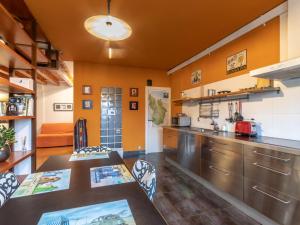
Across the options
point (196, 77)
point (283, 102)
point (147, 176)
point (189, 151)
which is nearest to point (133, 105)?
point (196, 77)

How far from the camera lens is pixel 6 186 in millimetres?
1251

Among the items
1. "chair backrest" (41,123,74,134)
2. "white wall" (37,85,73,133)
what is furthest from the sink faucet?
"white wall" (37,85,73,133)

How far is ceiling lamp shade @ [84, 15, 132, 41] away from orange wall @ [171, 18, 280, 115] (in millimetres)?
2011

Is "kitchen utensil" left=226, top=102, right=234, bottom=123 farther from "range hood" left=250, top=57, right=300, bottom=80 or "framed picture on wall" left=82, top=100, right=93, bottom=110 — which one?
"framed picture on wall" left=82, top=100, right=93, bottom=110

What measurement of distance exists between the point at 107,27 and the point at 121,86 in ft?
10.8

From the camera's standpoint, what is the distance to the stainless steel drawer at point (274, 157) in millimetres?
1556

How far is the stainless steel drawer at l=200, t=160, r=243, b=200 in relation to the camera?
6.95 feet

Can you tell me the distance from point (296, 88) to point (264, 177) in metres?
1.11

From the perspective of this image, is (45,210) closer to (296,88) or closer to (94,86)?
(296,88)

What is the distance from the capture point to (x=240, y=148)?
2104 millimetres

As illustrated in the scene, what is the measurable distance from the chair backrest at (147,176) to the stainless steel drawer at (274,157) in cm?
126

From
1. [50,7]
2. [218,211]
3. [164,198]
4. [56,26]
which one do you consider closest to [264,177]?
[218,211]

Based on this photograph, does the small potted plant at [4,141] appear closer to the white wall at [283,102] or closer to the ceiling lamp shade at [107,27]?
the ceiling lamp shade at [107,27]

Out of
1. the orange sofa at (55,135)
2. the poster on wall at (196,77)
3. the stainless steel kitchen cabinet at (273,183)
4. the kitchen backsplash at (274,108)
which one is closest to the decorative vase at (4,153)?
the stainless steel kitchen cabinet at (273,183)
